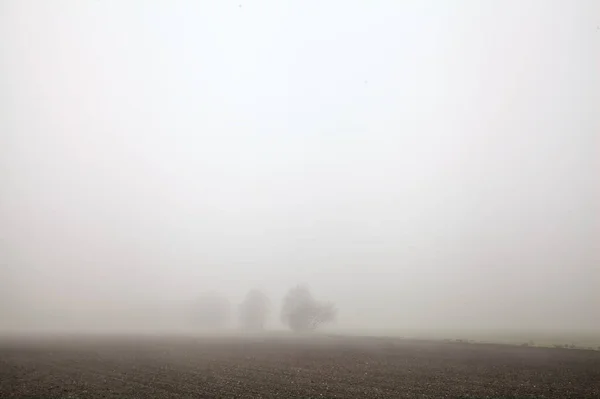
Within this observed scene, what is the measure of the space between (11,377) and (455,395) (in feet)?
130

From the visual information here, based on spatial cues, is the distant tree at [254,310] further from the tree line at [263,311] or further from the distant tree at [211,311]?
the distant tree at [211,311]

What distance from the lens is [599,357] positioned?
3975 centimetres

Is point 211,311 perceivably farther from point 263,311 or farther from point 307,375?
point 307,375

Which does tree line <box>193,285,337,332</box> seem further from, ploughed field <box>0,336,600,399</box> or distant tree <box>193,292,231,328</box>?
ploughed field <box>0,336,600,399</box>

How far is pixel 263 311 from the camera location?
4665 inches

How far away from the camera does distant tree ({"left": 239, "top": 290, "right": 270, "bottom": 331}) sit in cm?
11819

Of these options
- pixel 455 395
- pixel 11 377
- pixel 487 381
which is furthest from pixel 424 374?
pixel 11 377

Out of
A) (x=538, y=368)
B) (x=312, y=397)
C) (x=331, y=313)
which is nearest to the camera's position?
(x=312, y=397)

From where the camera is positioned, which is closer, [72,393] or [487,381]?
[72,393]

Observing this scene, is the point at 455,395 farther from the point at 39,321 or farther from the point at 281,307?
the point at 39,321

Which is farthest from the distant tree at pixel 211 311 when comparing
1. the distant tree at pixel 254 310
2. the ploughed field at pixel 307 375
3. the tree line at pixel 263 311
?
the ploughed field at pixel 307 375

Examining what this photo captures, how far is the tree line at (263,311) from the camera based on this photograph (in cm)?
9862

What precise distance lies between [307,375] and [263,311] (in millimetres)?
90421

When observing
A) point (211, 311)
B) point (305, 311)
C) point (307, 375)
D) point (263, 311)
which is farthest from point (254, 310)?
point (307, 375)
